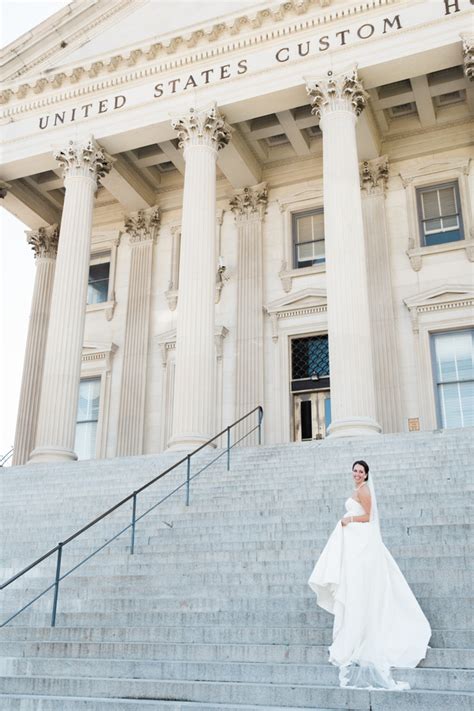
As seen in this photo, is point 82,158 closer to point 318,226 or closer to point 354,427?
point 318,226

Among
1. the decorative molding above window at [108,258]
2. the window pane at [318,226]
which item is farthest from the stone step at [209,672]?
the decorative molding above window at [108,258]

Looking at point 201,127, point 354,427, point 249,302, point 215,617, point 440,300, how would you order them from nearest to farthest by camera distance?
point 215,617, point 354,427, point 201,127, point 440,300, point 249,302

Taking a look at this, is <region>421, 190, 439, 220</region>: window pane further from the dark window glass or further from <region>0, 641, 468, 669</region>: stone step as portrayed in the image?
<region>0, 641, 468, 669</region>: stone step

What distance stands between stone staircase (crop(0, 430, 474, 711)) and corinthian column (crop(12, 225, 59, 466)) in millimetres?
9479

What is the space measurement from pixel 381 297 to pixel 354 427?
6759 millimetres

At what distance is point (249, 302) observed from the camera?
2222 centimetres

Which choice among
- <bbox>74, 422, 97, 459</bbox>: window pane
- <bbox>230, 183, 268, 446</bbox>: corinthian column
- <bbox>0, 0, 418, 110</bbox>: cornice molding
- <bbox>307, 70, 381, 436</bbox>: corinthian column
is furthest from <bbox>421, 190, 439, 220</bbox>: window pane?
<bbox>74, 422, 97, 459</bbox>: window pane

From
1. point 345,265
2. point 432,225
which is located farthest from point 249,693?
point 432,225

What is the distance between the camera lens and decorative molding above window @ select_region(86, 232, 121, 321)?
24.3 metres

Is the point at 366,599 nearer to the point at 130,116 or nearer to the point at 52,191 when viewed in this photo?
the point at 130,116

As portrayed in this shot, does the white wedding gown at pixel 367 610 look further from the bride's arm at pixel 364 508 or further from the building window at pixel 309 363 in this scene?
the building window at pixel 309 363

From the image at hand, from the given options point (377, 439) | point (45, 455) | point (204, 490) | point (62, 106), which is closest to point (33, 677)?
point (204, 490)

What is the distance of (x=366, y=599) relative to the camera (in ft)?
21.3

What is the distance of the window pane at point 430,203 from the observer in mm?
21328
